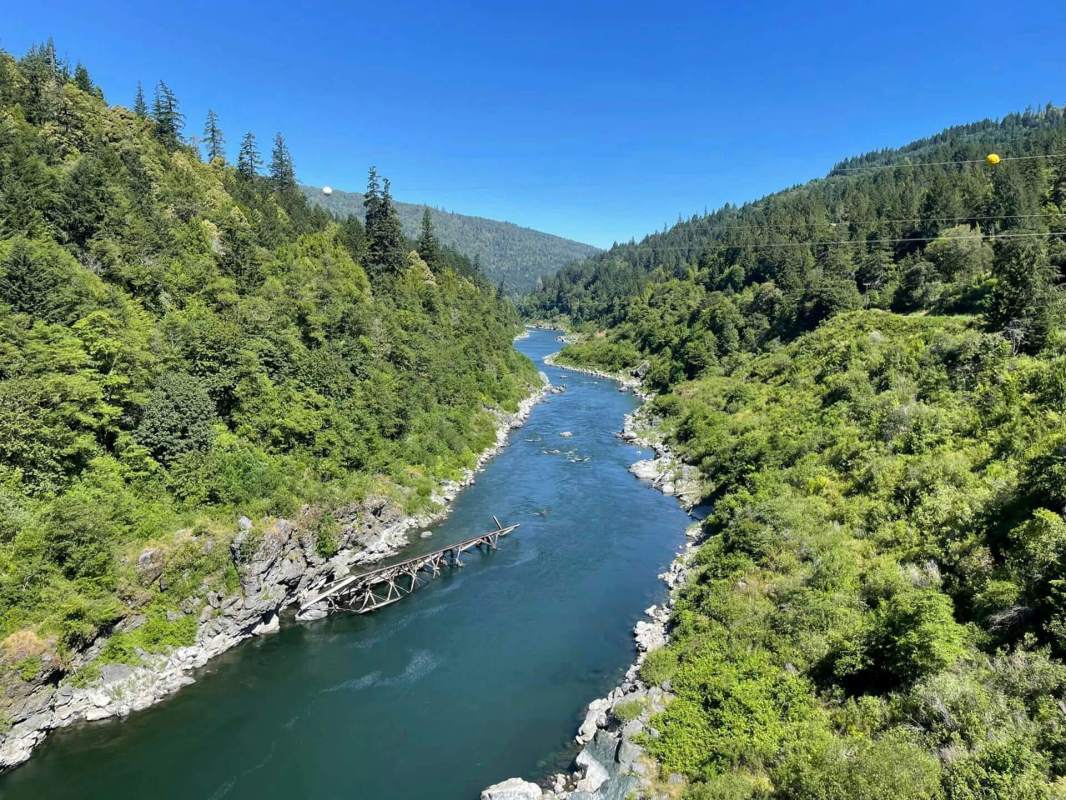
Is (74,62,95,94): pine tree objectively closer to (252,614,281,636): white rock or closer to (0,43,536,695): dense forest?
(0,43,536,695): dense forest

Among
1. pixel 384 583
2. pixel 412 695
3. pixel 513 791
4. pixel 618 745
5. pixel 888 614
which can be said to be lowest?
pixel 412 695

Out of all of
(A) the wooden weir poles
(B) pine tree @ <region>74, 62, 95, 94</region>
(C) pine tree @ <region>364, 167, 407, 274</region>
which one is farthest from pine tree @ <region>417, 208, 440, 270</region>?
(A) the wooden weir poles

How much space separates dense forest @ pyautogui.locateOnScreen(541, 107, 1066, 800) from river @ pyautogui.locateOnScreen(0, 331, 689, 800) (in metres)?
4.24

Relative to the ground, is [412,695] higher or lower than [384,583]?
lower

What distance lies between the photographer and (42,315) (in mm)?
26375

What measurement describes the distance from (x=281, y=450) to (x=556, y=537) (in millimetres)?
17786

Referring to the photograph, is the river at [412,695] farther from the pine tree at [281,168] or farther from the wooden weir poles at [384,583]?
the pine tree at [281,168]

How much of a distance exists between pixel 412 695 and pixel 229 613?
9.77 m

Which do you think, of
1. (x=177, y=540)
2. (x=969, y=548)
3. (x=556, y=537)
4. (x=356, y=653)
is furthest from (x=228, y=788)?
(x=969, y=548)

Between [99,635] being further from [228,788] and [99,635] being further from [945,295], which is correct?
[945,295]

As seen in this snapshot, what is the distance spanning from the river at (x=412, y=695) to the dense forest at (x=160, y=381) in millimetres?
3800

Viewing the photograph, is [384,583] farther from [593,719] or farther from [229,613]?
[593,719]

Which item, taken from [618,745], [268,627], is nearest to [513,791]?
[618,745]

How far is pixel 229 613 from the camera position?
25.5 m
